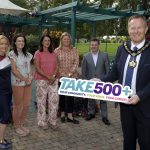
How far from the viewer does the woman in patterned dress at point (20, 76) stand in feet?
18.4

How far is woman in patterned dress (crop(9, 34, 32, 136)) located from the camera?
18.4 feet

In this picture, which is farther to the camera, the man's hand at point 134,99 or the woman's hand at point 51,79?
the woman's hand at point 51,79

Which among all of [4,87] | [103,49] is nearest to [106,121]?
[4,87]

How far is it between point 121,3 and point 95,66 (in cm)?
1100

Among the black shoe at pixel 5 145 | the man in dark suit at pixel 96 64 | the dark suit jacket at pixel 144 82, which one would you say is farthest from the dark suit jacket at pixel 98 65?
the dark suit jacket at pixel 144 82

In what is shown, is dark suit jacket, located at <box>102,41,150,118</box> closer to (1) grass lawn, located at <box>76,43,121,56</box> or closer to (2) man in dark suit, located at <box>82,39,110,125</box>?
(2) man in dark suit, located at <box>82,39,110,125</box>

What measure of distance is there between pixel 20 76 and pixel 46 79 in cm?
70

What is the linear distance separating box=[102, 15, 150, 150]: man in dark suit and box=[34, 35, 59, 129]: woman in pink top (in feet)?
8.97

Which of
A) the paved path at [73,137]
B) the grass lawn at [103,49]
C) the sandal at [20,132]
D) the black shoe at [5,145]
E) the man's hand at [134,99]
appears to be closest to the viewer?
the man's hand at [134,99]

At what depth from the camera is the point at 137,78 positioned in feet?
10.9

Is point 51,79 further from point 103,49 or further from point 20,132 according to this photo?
point 103,49

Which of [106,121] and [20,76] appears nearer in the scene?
[20,76]

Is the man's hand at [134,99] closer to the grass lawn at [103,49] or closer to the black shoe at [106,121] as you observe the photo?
the black shoe at [106,121]

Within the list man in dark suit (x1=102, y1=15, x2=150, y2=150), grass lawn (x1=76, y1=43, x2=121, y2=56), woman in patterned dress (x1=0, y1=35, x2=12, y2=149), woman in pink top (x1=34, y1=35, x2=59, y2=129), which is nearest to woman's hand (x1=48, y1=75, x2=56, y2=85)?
woman in pink top (x1=34, y1=35, x2=59, y2=129)
